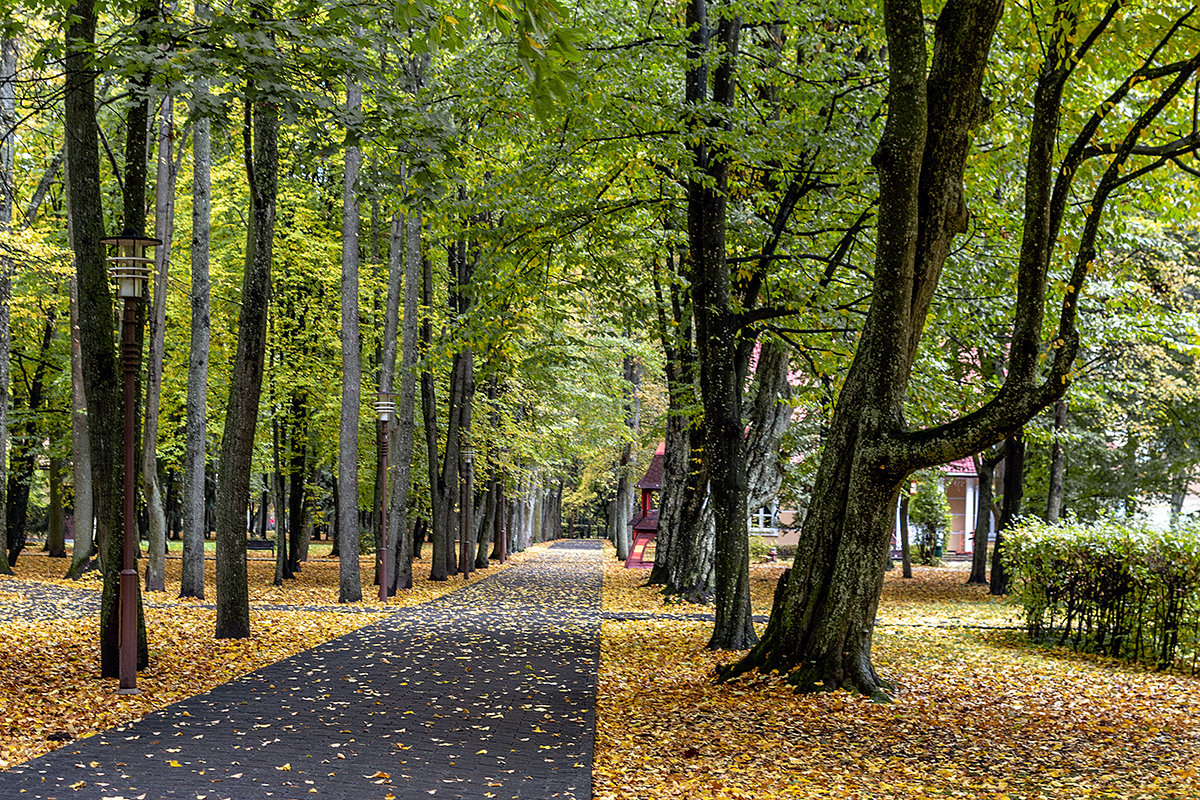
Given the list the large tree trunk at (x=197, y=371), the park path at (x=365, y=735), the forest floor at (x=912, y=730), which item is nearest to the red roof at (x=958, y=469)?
the forest floor at (x=912, y=730)

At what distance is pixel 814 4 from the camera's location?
37.6ft

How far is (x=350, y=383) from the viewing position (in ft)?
58.4

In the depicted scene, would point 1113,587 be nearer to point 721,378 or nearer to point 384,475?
point 721,378

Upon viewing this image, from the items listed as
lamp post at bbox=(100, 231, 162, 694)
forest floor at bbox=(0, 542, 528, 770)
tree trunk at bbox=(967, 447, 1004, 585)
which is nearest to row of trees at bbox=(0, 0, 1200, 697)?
lamp post at bbox=(100, 231, 162, 694)

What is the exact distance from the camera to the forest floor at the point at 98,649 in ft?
25.1

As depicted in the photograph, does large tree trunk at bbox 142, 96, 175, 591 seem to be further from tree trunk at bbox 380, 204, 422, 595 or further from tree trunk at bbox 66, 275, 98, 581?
tree trunk at bbox 380, 204, 422, 595

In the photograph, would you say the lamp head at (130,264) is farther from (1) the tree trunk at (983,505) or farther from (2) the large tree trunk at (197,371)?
(1) the tree trunk at (983,505)

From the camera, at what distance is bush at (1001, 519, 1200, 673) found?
37.1 ft

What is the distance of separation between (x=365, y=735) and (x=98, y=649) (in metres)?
4.81

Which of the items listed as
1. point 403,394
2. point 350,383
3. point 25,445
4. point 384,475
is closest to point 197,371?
point 350,383

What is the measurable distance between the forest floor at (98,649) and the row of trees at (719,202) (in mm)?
721

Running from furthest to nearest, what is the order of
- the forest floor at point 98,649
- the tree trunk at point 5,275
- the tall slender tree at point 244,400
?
the tree trunk at point 5,275 < the tall slender tree at point 244,400 < the forest floor at point 98,649

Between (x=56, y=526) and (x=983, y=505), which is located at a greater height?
(x=983, y=505)

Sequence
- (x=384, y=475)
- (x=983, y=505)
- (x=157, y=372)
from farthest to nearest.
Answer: (x=983, y=505), (x=384, y=475), (x=157, y=372)
